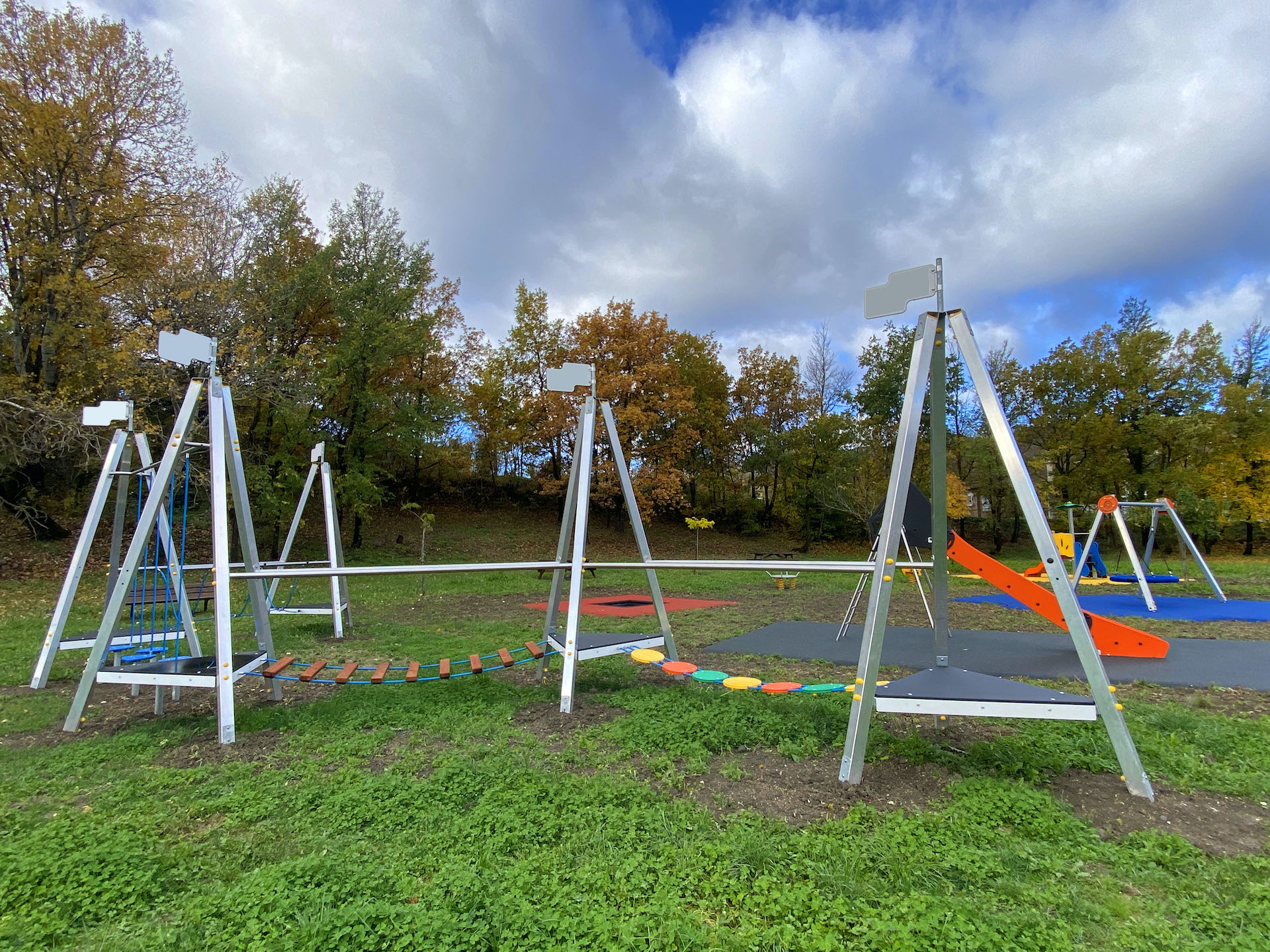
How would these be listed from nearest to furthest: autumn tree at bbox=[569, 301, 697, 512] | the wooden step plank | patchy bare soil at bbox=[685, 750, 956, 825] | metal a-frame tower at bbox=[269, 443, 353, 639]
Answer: patchy bare soil at bbox=[685, 750, 956, 825]
the wooden step plank
metal a-frame tower at bbox=[269, 443, 353, 639]
autumn tree at bbox=[569, 301, 697, 512]

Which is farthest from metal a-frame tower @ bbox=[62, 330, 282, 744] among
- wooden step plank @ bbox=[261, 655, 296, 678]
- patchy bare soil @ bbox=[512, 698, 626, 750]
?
patchy bare soil @ bbox=[512, 698, 626, 750]

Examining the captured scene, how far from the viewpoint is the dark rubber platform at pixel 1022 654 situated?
18.7ft

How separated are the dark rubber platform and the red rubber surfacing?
2.61m

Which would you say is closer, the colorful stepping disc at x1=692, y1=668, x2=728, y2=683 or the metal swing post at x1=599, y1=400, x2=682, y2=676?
the colorful stepping disc at x1=692, y1=668, x2=728, y2=683

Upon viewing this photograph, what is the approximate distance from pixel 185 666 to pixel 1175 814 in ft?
19.4

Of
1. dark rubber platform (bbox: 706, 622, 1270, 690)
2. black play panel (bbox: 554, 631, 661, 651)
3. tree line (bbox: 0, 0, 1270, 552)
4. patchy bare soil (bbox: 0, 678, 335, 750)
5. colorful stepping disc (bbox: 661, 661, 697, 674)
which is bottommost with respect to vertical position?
patchy bare soil (bbox: 0, 678, 335, 750)

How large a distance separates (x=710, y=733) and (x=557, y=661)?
9.04 feet

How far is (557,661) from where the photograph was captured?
6.43 metres

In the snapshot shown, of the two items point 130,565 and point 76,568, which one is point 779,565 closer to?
point 130,565

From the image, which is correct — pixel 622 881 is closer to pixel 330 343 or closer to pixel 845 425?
pixel 330 343

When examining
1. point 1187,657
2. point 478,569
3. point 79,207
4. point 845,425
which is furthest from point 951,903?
point 845,425

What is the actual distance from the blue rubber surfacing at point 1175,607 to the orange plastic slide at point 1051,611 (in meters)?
1.82

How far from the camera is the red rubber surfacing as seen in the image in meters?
10.5

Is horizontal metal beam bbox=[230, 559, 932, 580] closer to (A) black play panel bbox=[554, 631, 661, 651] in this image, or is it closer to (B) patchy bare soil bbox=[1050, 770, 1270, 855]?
(A) black play panel bbox=[554, 631, 661, 651]
